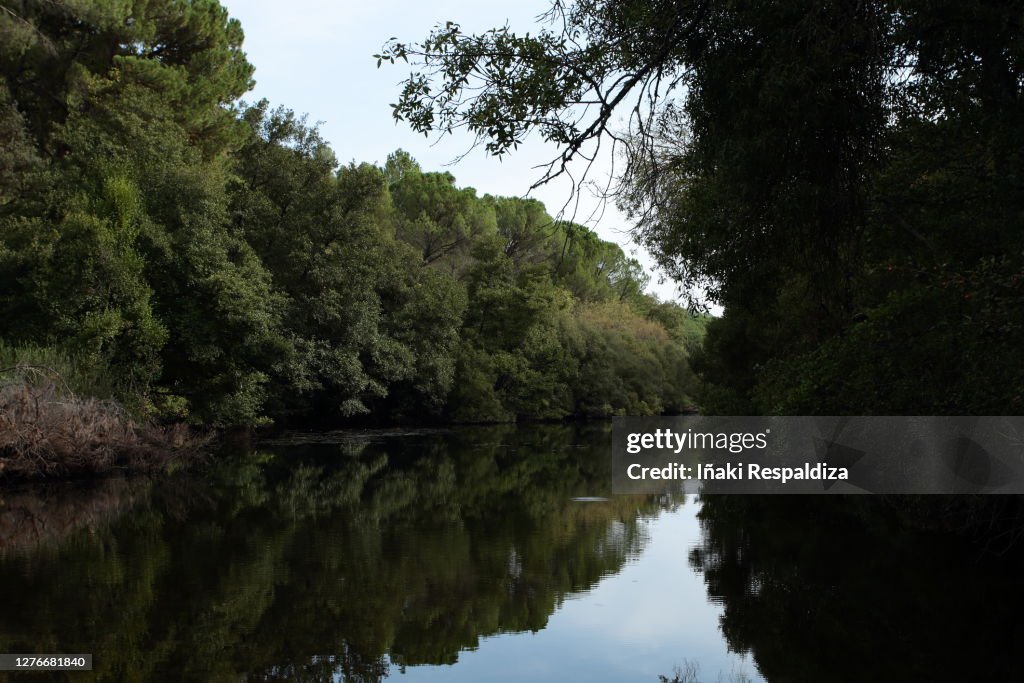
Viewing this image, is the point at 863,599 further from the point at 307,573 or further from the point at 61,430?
the point at 61,430

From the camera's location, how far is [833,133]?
27.3 ft

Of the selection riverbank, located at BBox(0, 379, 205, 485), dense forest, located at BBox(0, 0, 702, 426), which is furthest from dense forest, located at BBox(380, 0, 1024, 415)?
riverbank, located at BBox(0, 379, 205, 485)

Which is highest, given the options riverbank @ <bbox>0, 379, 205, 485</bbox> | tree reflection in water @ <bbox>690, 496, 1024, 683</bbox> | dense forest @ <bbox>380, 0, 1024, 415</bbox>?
dense forest @ <bbox>380, 0, 1024, 415</bbox>

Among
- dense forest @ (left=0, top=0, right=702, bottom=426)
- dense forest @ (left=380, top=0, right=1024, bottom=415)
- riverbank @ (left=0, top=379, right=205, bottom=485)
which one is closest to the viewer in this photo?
dense forest @ (left=380, top=0, right=1024, bottom=415)

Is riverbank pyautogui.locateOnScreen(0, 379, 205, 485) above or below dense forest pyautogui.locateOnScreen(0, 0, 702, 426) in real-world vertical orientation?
below

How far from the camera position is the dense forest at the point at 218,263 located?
25.2 metres

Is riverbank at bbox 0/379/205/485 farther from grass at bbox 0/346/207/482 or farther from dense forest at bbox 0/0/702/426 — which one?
dense forest at bbox 0/0/702/426

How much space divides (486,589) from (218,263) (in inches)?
773

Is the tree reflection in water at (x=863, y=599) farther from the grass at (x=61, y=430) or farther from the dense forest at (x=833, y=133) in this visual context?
the grass at (x=61, y=430)

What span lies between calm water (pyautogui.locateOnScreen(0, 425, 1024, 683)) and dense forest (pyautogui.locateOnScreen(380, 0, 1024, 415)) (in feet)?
8.96

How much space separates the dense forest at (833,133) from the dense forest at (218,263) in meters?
6.61

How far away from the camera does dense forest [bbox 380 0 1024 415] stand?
7.68 m

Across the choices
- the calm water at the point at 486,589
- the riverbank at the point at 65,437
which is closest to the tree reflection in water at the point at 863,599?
the calm water at the point at 486,589

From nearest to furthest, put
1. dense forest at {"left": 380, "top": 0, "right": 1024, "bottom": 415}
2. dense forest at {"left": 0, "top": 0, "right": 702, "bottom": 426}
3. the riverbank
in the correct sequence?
dense forest at {"left": 380, "top": 0, "right": 1024, "bottom": 415} → the riverbank → dense forest at {"left": 0, "top": 0, "right": 702, "bottom": 426}
